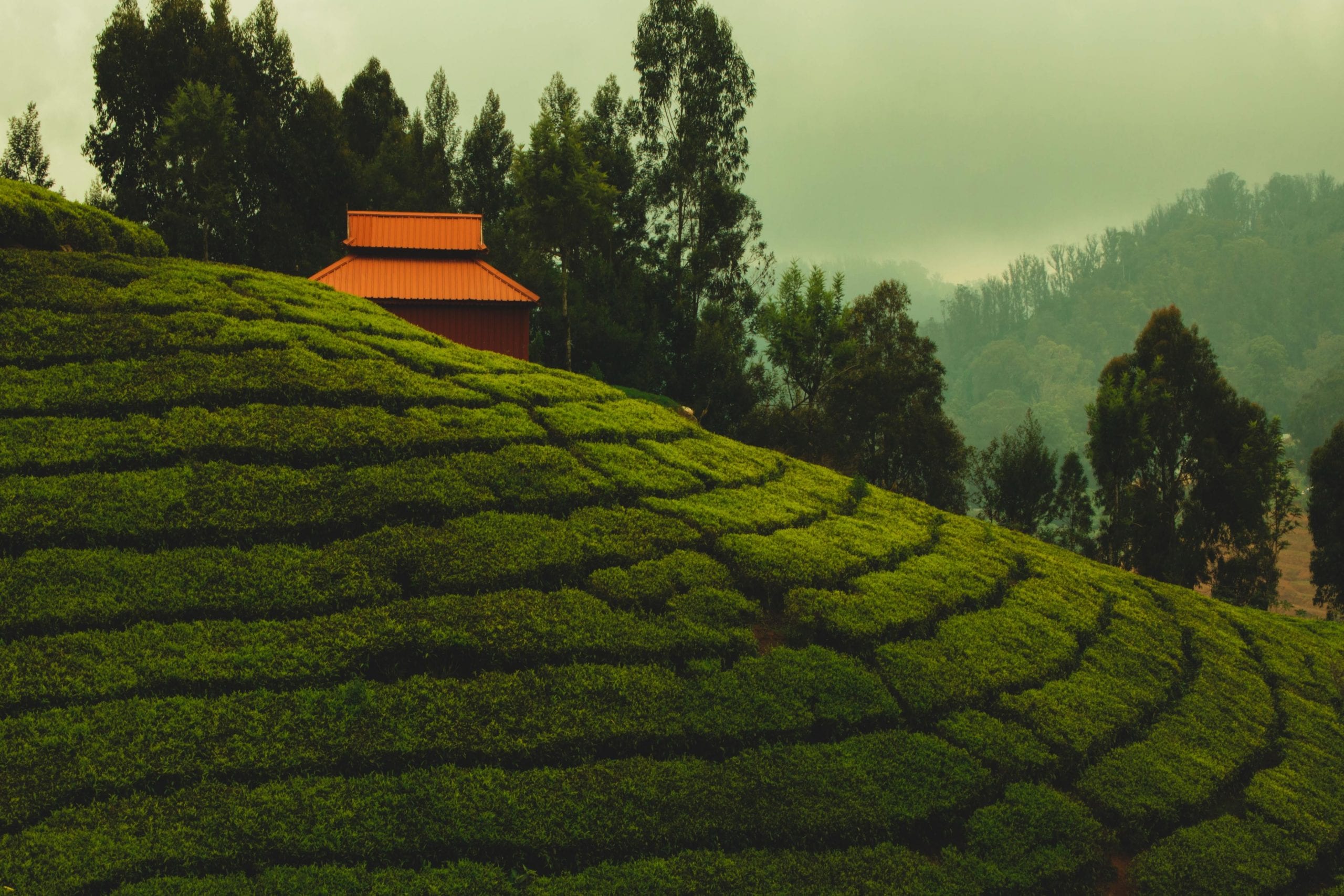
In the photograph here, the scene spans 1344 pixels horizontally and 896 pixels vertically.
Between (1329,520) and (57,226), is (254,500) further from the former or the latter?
(1329,520)

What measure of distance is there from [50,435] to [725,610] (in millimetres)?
8273

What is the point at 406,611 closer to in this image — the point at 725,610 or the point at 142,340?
the point at 725,610

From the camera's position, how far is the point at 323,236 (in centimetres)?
4091

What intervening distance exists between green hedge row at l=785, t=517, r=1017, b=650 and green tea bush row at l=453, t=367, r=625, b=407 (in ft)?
19.2

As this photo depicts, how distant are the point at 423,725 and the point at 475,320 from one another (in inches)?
673

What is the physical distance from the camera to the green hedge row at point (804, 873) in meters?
6.36

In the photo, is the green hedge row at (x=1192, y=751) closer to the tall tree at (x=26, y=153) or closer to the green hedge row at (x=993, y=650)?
the green hedge row at (x=993, y=650)

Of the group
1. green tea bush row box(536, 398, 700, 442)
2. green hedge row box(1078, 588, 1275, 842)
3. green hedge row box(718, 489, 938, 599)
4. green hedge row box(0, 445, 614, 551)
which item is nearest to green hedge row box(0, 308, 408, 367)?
green hedge row box(0, 445, 614, 551)

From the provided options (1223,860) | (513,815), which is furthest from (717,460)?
(1223,860)

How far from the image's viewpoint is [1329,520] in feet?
99.2

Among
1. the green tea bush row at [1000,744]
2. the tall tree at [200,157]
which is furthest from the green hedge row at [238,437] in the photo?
the tall tree at [200,157]

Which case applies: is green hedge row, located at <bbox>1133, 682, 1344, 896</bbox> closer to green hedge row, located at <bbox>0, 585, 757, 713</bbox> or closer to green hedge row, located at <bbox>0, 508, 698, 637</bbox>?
green hedge row, located at <bbox>0, 585, 757, 713</bbox>

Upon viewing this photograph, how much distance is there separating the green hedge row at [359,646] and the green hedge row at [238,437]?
299 centimetres

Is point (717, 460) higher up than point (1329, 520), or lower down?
higher up
